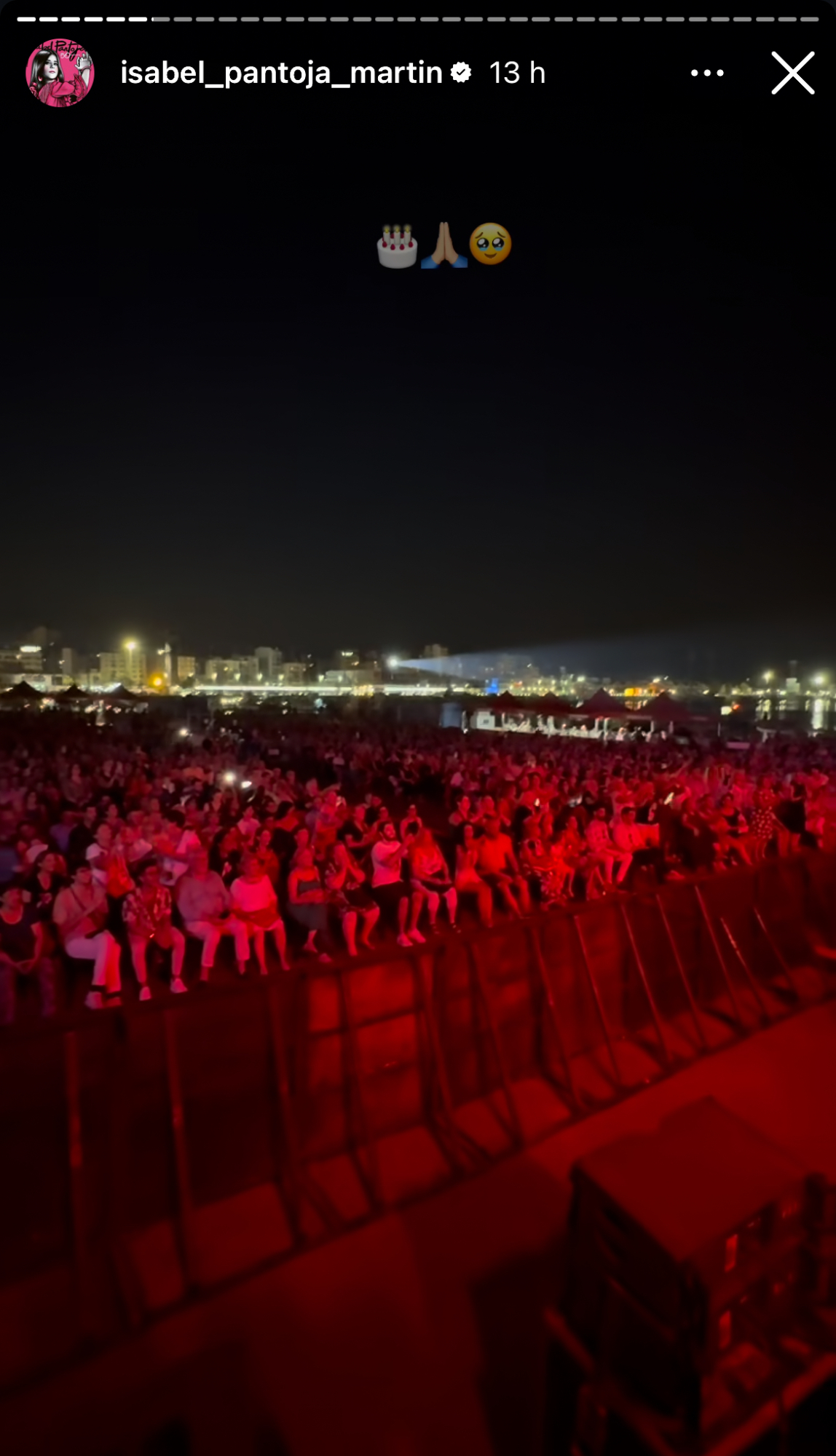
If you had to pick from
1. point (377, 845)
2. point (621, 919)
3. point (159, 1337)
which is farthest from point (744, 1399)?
point (377, 845)

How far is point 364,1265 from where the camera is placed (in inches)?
141

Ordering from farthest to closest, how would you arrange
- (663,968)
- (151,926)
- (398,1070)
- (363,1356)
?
(663,968) → (151,926) → (398,1070) → (363,1356)

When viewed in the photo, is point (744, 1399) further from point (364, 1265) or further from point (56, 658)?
point (56, 658)

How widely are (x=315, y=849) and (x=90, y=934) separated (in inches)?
108

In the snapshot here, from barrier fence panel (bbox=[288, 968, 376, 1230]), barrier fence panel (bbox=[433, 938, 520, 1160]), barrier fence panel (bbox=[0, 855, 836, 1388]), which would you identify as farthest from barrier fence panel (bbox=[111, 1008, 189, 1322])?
barrier fence panel (bbox=[433, 938, 520, 1160])

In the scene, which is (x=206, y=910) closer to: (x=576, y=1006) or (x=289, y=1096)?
(x=289, y=1096)

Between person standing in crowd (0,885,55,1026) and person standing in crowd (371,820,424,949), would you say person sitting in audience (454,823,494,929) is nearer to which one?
person standing in crowd (371,820,424,949)

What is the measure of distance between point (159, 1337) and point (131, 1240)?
0.63m

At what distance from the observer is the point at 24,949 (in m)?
5.18

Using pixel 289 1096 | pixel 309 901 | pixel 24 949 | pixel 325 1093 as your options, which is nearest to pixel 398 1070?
pixel 325 1093

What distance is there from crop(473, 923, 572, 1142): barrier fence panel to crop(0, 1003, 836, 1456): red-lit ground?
75 cm

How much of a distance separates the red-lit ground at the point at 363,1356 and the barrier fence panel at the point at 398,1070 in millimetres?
361

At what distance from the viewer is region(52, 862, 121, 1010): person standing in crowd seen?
17.2 ft

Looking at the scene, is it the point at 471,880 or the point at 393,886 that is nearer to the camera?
the point at 393,886
